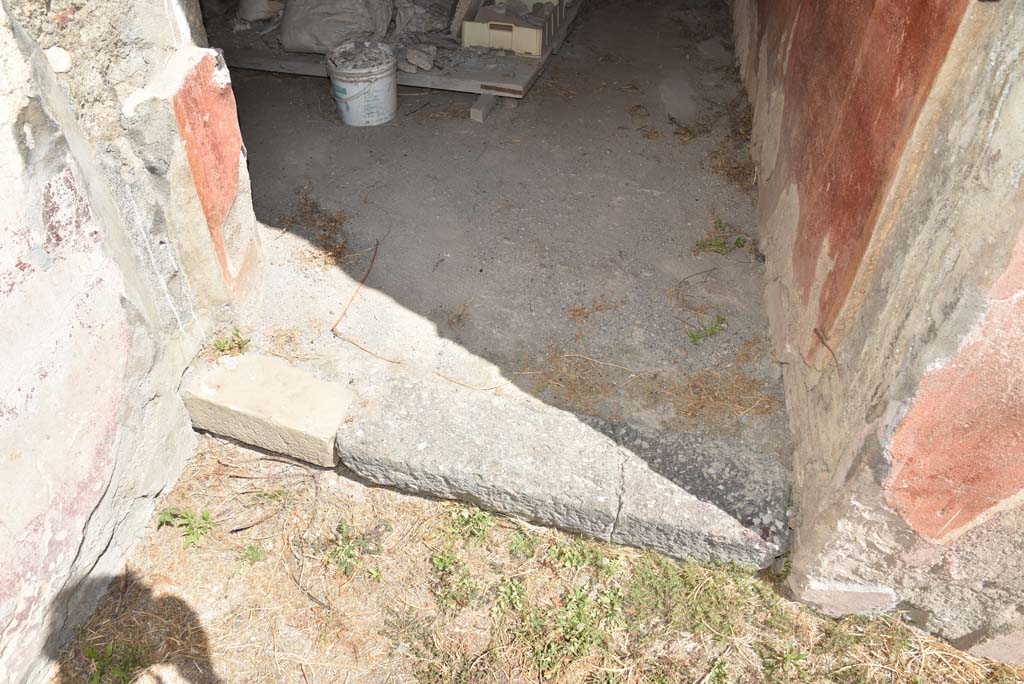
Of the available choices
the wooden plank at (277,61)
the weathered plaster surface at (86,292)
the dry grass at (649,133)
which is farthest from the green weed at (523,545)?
the wooden plank at (277,61)

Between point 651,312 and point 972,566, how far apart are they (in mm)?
1779

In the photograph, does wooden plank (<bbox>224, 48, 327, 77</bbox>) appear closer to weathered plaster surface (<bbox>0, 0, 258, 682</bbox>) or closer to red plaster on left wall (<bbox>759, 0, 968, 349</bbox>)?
weathered plaster surface (<bbox>0, 0, 258, 682</bbox>)

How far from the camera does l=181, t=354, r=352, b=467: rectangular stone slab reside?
3094 mm

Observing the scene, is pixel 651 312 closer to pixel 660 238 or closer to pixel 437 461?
pixel 660 238

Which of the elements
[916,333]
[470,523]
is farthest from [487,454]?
[916,333]

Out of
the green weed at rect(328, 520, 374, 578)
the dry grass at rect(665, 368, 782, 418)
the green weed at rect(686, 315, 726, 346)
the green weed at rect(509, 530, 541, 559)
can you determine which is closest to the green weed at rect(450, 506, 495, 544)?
the green weed at rect(509, 530, 541, 559)

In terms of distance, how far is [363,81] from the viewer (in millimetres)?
4840

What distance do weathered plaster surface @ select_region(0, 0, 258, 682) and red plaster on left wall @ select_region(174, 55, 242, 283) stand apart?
0.05 metres

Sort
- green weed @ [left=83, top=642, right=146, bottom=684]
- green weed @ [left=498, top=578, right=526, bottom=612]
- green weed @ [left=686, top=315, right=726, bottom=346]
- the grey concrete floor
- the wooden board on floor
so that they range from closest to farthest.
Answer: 1. green weed @ [left=83, top=642, right=146, bottom=684]
2. green weed @ [left=498, top=578, right=526, bottom=612]
3. the grey concrete floor
4. green weed @ [left=686, top=315, right=726, bottom=346]
5. the wooden board on floor

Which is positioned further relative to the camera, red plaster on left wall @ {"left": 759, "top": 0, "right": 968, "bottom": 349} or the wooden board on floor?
the wooden board on floor

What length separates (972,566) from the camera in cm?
239

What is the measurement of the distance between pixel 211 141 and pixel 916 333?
8.73ft

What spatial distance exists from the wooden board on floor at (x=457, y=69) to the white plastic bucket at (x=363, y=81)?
368 mm

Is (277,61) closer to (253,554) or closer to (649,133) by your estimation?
(649,133)
